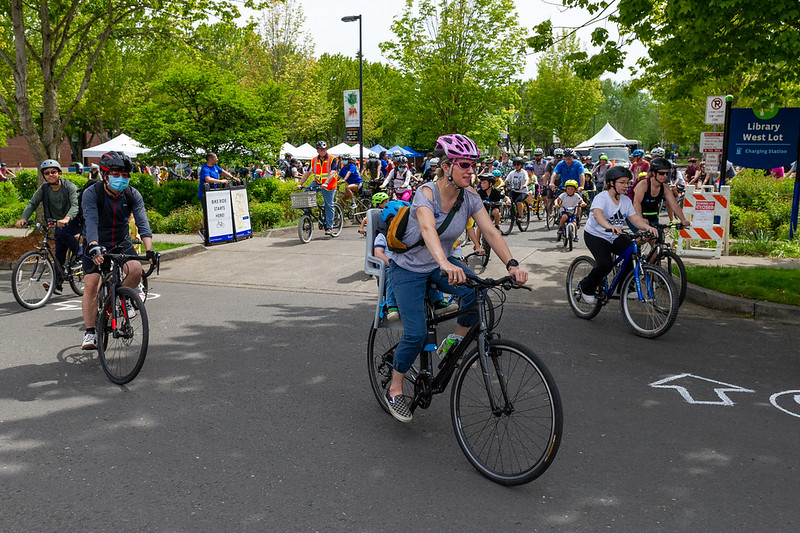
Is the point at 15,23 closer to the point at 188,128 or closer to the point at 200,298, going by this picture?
the point at 188,128

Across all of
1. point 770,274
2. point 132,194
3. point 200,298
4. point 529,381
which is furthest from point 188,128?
point 529,381

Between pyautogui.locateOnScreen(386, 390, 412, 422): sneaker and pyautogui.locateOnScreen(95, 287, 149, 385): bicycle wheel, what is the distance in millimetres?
2320

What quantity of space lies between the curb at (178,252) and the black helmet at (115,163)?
262 inches

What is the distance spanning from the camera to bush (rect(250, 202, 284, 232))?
1664 cm

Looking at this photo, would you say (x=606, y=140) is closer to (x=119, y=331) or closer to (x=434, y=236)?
(x=119, y=331)

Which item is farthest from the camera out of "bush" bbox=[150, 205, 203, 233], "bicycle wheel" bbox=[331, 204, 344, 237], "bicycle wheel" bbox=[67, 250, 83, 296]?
"bush" bbox=[150, 205, 203, 233]

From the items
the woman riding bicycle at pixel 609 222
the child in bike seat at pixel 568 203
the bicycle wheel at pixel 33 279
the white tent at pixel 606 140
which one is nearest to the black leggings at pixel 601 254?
the woman riding bicycle at pixel 609 222

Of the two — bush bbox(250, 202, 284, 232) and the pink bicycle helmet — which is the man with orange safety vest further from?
the pink bicycle helmet

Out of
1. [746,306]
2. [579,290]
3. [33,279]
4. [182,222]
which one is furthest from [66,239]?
[746,306]

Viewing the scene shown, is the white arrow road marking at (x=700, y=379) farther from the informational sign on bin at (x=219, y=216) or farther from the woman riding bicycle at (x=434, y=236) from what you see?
the informational sign on bin at (x=219, y=216)

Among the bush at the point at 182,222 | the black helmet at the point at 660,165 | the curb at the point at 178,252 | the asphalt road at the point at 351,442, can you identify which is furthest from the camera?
the bush at the point at 182,222

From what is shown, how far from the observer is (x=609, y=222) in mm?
7402

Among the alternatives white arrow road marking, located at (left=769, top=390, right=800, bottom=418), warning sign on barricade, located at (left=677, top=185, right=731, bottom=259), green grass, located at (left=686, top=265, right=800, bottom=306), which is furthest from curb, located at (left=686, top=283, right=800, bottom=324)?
warning sign on barricade, located at (left=677, top=185, right=731, bottom=259)

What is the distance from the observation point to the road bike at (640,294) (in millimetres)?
6773
